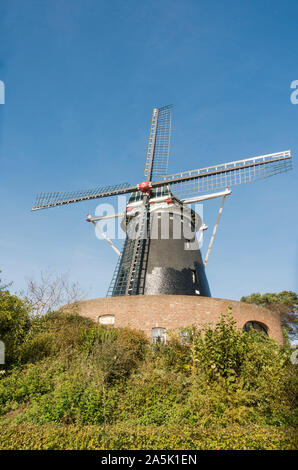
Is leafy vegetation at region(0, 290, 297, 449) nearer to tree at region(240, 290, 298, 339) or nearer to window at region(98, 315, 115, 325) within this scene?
window at region(98, 315, 115, 325)

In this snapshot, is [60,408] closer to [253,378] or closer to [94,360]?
[94,360]

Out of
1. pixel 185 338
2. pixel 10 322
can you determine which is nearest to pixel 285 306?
pixel 185 338

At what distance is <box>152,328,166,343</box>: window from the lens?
15219 millimetres

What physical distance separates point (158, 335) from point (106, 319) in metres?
3.07

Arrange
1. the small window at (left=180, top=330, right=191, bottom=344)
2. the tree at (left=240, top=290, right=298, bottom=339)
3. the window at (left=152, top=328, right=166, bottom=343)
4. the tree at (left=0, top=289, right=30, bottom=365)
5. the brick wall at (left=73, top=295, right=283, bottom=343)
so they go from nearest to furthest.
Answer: the tree at (left=0, top=289, right=30, bottom=365) → the small window at (left=180, top=330, right=191, bottom=344) → the window at (left=152, top=328, right=166, bottom=343) → the brick wall at (left=73, top=295, right=283, bottom=343) → the tree at (left=240, top=290, right=298, bottom=339)

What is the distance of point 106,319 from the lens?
1662 cm

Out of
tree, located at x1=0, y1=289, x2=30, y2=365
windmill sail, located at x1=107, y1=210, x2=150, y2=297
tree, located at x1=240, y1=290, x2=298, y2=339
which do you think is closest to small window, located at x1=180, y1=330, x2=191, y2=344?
windmill sail, located at x1=107, y1=210, x2=150, y2=297

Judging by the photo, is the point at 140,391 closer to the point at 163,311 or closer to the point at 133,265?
the point at 163,311

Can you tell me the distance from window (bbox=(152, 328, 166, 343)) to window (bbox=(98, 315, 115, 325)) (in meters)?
2.36

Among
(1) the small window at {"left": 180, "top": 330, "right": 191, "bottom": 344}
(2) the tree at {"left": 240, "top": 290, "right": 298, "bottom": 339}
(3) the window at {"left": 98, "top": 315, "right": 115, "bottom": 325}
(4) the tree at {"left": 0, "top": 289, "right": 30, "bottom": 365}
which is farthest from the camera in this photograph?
(2) the tree at {"left": 240, "top": 290, "right": 298, "bottom": 339}

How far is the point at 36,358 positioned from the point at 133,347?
4.12 m

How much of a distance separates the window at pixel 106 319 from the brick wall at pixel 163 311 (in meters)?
0.20
